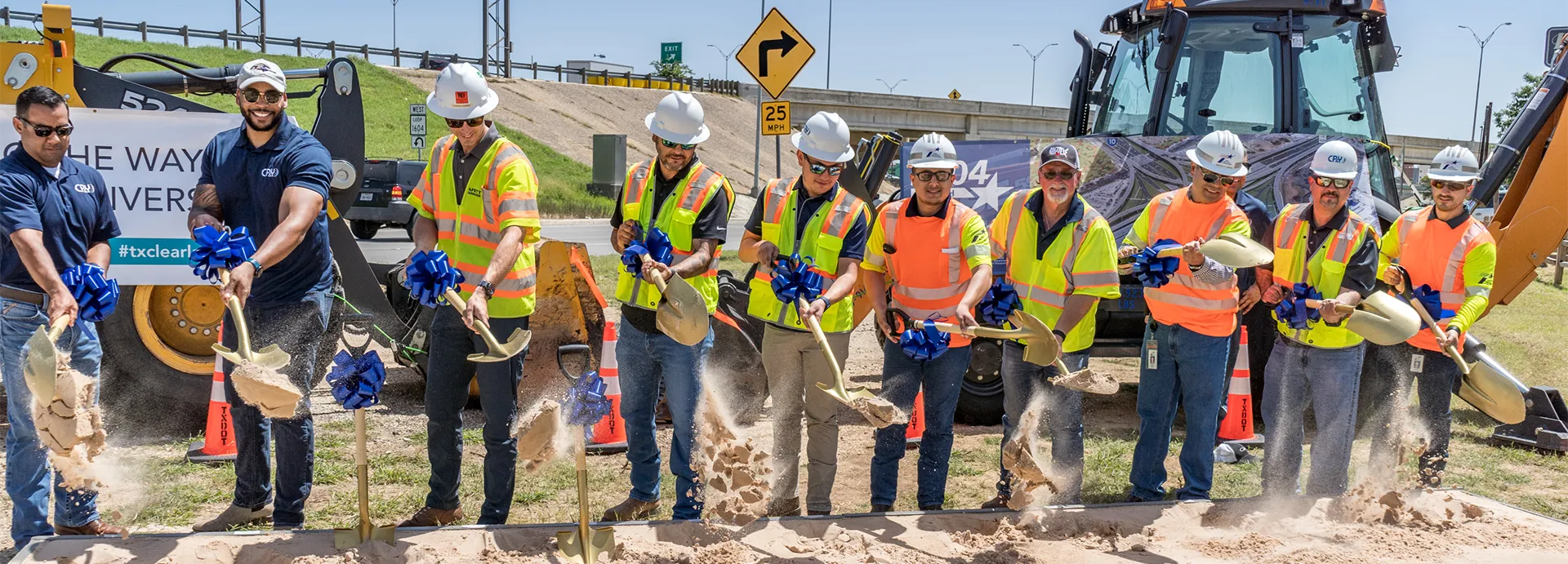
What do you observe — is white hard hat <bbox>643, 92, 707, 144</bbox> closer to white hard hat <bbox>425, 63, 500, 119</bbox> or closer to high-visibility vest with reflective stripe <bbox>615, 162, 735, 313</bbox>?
high-visibility vest with reflective stripe <bbox>615, 162, 735, 313</bbox>

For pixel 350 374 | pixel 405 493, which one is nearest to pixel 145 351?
pixel 405 493

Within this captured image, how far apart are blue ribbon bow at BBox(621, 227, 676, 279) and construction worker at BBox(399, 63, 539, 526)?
1.34 ft

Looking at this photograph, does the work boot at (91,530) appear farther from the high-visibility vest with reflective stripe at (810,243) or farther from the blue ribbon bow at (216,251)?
the high-visibility vest with reflective stripe at (810,243)

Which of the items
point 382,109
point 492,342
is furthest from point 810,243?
point 382,109

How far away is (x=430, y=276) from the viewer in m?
4.45

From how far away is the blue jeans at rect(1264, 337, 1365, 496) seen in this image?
5.75 metres

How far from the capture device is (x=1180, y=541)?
5242mm

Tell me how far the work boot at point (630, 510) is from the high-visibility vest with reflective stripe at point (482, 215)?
1.05 meters

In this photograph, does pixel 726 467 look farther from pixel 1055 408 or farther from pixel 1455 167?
pixel 1455 167

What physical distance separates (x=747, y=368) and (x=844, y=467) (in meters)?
1.02

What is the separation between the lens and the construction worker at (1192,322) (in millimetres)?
5656

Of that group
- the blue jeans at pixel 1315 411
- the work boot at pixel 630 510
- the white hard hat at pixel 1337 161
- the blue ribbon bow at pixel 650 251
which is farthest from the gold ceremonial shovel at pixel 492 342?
the white hard hat at pixel 1337 161

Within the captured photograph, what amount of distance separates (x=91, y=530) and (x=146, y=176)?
2.50 metres

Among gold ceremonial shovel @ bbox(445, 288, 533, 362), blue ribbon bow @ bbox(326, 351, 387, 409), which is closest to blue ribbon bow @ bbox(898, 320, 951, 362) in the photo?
gold ceremonial shovel @ bbox(445, 288, 533, 362)
